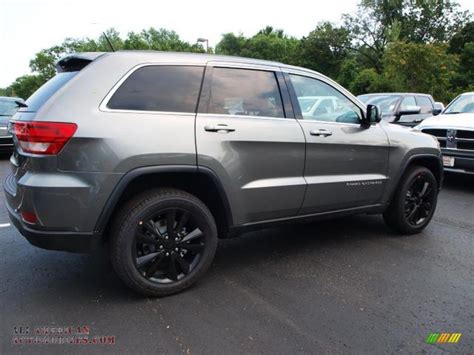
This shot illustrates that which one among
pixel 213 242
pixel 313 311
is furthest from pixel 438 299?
pixel 213 242

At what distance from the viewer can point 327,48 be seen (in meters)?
45.3

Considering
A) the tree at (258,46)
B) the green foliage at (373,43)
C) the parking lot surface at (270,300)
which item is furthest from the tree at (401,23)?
the parking lot surface at (270,300)

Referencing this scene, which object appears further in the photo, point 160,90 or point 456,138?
point 456,138

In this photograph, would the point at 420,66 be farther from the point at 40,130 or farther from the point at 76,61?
the point at 40,130

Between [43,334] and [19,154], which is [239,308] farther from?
[19,154]

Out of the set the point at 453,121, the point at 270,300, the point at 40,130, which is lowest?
the point at 270,300

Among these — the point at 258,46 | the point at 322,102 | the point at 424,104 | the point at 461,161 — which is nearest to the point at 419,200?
the point at 322,102

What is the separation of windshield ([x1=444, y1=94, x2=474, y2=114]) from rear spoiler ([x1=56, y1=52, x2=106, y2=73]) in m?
7.12

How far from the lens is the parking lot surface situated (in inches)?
105

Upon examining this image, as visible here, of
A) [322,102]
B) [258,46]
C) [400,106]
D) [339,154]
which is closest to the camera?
[339,154]

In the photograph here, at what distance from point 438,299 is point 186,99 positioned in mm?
2496

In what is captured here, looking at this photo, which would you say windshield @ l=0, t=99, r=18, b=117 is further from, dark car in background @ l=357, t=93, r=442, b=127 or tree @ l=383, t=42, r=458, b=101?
tree @ l=383, t=42, r=458, b=101

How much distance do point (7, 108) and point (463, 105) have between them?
35.8ft

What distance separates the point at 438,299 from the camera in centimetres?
326
